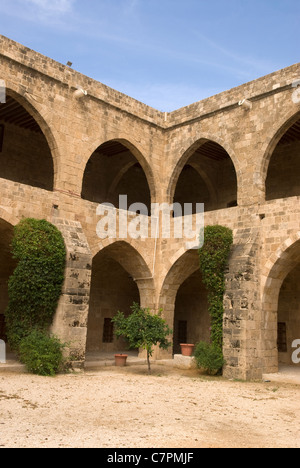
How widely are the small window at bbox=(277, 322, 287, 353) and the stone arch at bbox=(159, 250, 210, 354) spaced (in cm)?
235

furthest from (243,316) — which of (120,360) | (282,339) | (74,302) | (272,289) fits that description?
(282,339)

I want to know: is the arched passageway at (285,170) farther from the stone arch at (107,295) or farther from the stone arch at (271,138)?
the stone arch at (107,295)

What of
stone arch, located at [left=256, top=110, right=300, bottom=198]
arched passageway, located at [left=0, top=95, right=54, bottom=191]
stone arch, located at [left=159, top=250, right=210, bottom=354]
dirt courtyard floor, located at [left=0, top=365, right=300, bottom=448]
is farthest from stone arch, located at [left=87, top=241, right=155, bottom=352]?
dirt courtyard floor, located at [left=0, top=365, right=300, bottom=448]

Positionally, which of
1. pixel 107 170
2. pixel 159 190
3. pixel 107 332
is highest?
pixel 107 170

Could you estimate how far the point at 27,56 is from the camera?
10180 mm

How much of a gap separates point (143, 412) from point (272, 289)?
5301mm

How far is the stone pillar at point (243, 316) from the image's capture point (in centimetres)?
900

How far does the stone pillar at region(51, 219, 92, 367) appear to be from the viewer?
29.1 feet

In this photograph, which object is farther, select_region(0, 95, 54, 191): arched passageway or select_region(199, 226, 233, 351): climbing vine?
select_region(0, 95, 54, 191): arched passageway

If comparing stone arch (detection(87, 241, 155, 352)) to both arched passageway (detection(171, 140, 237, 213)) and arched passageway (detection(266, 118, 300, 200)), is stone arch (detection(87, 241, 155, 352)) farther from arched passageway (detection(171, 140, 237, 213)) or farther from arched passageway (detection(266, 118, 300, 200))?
arched passageway (detection(266, 118, 300, 200))

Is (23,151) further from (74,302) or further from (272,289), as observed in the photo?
(272,289)

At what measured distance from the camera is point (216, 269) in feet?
32.1

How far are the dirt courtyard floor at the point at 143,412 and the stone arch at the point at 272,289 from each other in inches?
41.6

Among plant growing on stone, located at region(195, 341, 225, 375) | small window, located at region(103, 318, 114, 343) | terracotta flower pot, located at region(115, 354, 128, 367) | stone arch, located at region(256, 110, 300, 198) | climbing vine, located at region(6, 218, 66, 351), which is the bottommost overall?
terracotta flower pot, located at region(115, 354, 128, 367)
